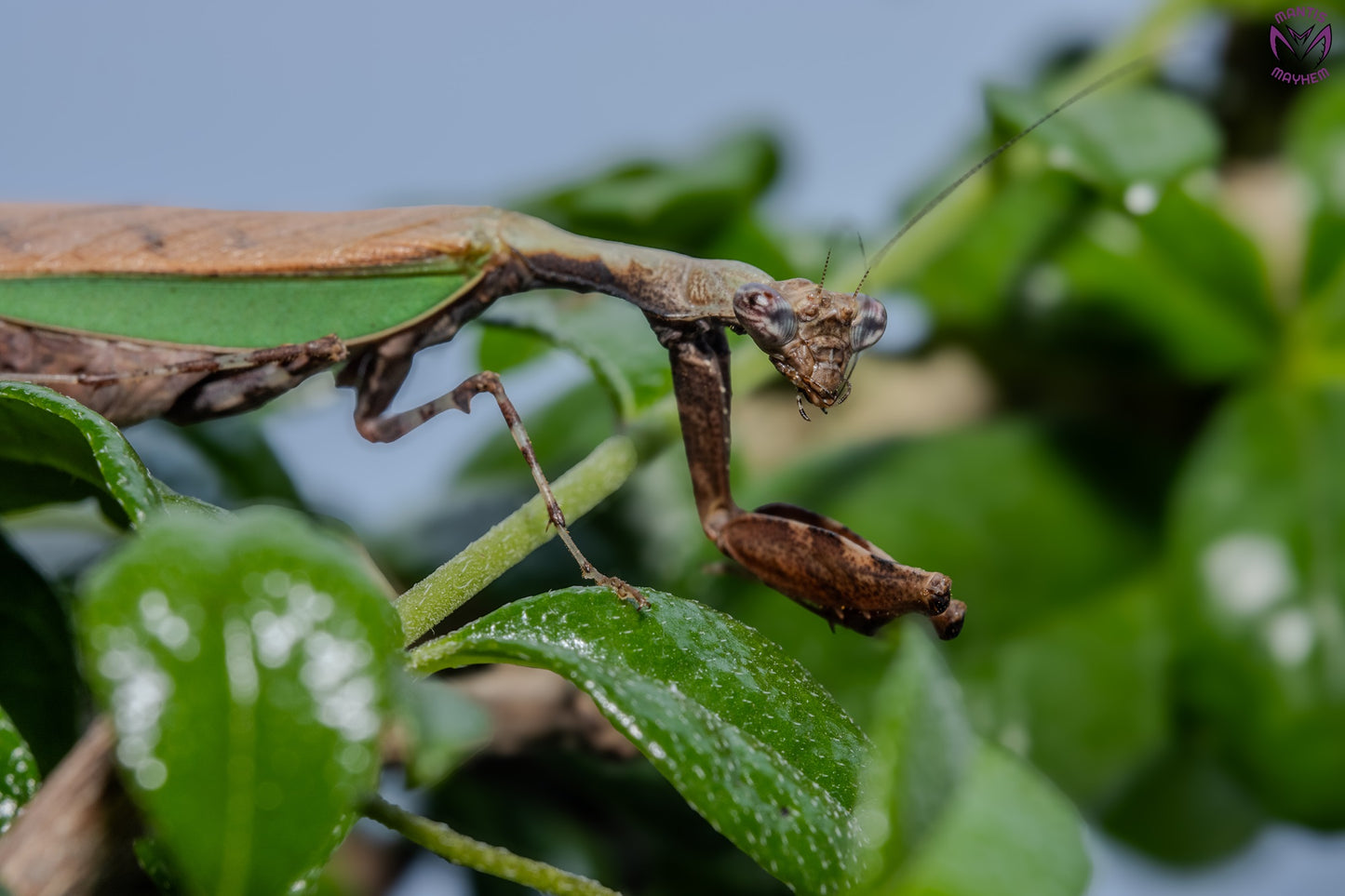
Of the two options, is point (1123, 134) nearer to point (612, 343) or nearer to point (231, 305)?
point (612, 343)

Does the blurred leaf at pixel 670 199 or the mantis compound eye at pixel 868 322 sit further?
the blurred leaf at pixel 670 199

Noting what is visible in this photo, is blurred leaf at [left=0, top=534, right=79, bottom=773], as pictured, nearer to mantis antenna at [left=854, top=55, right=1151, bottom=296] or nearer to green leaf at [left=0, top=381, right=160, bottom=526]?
green leaf at [left=0, top=381, right=160, bottom=526]

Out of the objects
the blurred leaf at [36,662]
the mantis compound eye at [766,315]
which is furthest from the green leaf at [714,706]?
the mantis compound eye at [766,315]

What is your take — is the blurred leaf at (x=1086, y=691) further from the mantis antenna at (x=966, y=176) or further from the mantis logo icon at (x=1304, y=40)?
the mantis logo icon at (x=1304, y=40)

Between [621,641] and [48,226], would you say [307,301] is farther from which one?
[621,641]

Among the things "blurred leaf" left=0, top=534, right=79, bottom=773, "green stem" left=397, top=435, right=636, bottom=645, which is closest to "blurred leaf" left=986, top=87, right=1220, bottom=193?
"green stem" left=397, top=435, right=636, bottom=645

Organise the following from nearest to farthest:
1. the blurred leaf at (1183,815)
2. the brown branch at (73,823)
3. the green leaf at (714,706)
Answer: the brown branch at (73,823)
the green leaf at (714,706)
the blurred leaf at (1183,815)
